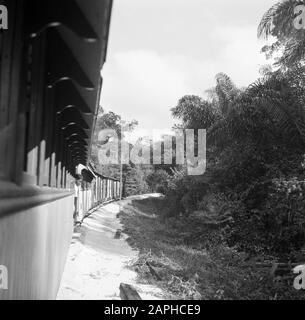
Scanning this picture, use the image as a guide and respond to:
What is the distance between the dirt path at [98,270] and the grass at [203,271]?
15.7 inches

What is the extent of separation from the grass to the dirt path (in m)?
0.40

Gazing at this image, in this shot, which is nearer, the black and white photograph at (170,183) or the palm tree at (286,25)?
the black and white photograph at (170,183)

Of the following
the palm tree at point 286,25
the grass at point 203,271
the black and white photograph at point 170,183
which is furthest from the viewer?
the palm tree at point 286,25

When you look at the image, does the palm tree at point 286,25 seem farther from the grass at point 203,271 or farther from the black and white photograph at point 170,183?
the grass at point 203,271

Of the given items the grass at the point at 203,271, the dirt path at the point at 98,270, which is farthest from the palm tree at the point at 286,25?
the dirt path at the point at 98,270

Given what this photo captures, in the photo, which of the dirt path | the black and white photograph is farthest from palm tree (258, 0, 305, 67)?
the dirt path

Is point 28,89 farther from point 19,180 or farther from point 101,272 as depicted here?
point 101,272

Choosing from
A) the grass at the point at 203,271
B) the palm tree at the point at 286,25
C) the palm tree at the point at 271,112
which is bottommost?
the grass at the point at 203,271

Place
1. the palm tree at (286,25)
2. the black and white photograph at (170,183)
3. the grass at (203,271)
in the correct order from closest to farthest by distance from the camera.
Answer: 1. the black and white photograph at (170,183)
2. the grass at (203,271)
3. the palm tree at (286,25)

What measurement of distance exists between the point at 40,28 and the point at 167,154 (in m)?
45.2

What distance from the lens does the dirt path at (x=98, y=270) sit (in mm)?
8336

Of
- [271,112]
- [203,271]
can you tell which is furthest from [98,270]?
[271,112]

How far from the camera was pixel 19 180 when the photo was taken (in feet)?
9.43
